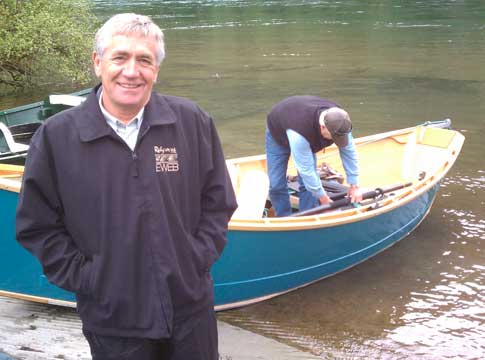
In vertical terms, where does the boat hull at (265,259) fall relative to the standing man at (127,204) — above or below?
below

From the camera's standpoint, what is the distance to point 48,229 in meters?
2.28

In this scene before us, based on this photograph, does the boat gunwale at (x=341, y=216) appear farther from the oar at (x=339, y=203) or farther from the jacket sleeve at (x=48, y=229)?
the jacket sleeve at (x=48, y=229)

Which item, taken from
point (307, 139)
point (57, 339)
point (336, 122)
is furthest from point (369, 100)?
point (57, 339)

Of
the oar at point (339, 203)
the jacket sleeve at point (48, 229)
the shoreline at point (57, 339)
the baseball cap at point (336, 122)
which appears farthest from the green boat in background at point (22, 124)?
the jacket sleeve at point (48, 229)

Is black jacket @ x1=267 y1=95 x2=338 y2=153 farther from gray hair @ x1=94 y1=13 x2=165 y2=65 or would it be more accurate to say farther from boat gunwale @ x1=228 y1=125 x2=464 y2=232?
gray hair @ x1=94 y1=13 x2=165 y2=65

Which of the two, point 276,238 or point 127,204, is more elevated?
point 127,204

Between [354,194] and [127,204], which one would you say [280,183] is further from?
[127,204]

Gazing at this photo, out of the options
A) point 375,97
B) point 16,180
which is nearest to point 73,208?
point 16,180

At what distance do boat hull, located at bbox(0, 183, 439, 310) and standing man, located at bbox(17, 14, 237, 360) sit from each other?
6.96 feet

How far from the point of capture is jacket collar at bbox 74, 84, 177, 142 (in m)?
2.17

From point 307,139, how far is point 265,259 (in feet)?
3.46

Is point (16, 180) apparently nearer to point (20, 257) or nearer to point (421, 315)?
point (20, 257)

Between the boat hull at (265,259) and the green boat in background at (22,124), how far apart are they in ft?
5.28

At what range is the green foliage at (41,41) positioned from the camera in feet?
41.9
